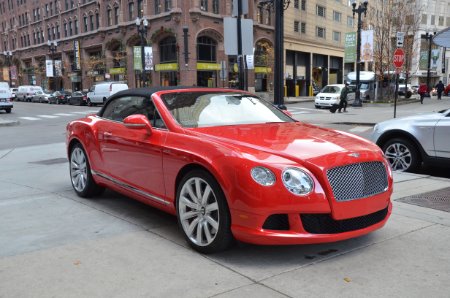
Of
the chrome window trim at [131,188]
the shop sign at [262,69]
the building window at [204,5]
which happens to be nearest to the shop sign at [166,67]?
the building window at [204,5]

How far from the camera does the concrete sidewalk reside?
327 cm

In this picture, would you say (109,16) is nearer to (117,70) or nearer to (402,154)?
(117,70)

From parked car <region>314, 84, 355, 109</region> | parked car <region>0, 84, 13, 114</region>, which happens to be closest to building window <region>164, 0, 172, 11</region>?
parked car <region>0, 84, 13, 114</region>

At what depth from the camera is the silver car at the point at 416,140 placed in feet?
23.7

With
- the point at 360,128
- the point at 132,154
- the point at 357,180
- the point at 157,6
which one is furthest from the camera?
the point at 157,6

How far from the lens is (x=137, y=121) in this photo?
458 centimetres

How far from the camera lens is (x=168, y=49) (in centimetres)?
4544

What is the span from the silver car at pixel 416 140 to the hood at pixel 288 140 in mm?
3437

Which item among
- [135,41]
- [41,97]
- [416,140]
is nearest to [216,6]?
[135,41]

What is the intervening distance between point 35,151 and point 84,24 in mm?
50660

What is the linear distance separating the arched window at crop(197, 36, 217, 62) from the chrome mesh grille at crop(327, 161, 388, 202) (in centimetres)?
4173

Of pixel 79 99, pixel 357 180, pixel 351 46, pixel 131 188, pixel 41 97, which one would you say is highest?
pixel 351 46

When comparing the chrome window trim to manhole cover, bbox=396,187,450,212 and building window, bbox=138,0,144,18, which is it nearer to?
manhole cover, bbox=396,187,450,212

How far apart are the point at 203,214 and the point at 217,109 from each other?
4.70 ft
